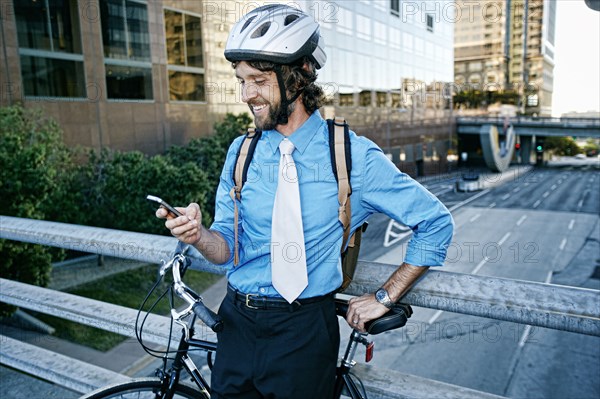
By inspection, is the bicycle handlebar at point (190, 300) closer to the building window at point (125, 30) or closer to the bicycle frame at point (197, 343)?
the bicycle frame at point (197, 343)

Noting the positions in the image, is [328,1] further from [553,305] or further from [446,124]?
[553,305]

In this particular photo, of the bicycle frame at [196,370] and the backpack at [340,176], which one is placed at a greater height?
the backpack at [340,176]

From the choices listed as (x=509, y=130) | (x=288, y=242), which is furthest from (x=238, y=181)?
(x=509, y=130)

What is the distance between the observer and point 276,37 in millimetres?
2008

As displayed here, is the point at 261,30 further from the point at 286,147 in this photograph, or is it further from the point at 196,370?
the point at 196,370

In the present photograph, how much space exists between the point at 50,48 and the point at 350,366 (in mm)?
23823

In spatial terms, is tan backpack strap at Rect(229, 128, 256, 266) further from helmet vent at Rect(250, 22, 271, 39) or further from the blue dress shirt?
helmet vent at Rect(250, 22, 271, 39)

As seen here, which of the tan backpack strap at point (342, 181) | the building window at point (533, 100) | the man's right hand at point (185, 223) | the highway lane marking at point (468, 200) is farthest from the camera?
the building window at point (533, 100)

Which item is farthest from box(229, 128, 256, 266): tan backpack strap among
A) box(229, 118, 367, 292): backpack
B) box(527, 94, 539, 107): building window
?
box(527, 94, 539, 107): building window

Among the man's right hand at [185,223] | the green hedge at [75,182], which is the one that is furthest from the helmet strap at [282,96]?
the green hedge at [75,182]

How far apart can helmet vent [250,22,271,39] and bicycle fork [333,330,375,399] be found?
1.37 m

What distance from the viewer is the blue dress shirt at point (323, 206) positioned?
1.87 metres

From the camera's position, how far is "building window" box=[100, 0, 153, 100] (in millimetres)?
23312

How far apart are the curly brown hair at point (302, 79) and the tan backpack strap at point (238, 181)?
29cm
